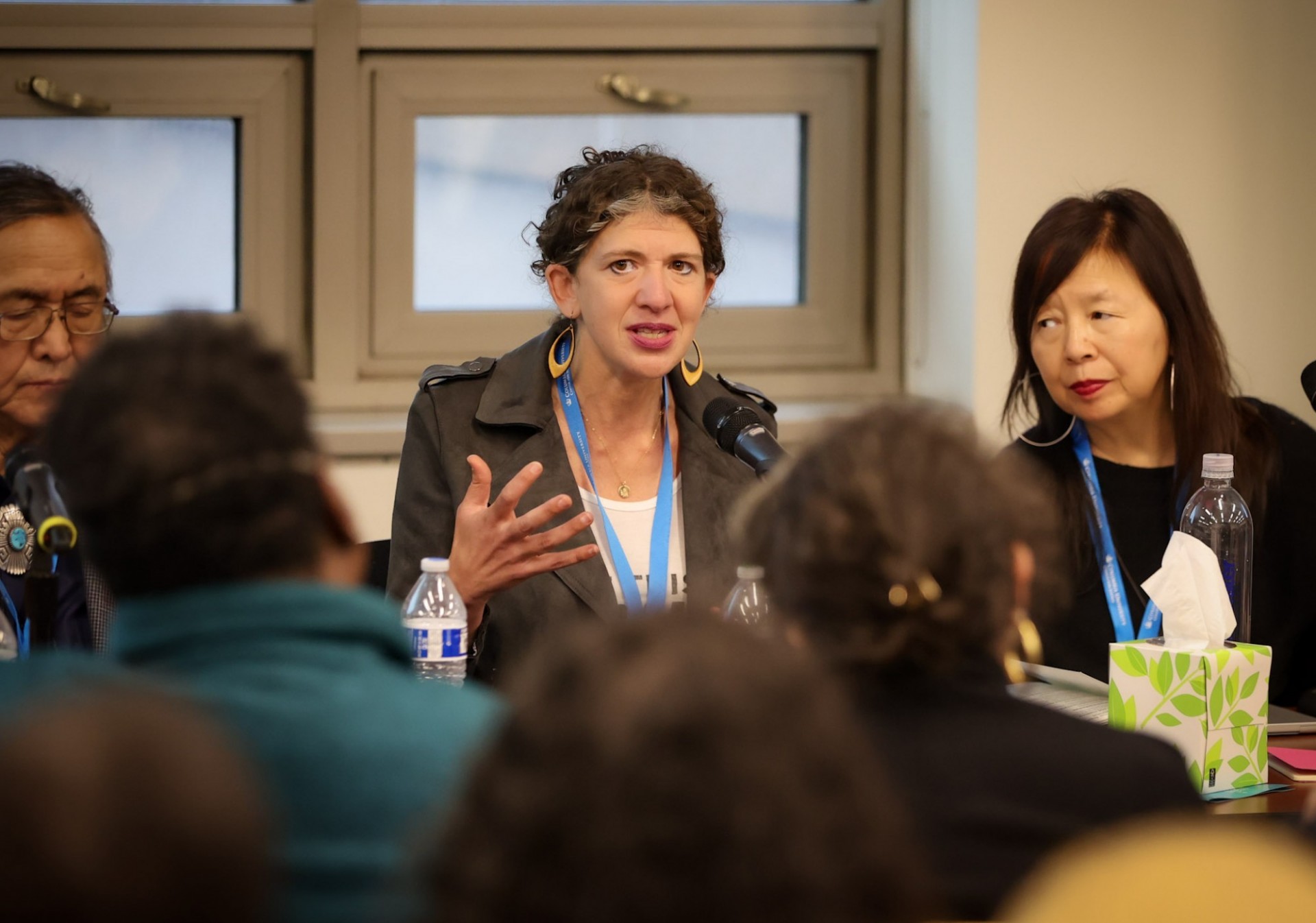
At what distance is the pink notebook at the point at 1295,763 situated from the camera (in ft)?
6.18

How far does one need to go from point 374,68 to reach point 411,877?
3144 millimetres

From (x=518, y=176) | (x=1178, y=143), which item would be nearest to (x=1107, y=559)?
(x=1178, y=143)

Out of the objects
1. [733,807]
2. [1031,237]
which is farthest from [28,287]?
[733,807]

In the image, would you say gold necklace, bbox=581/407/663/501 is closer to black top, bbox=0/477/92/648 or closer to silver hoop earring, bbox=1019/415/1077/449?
silver hoop earring, bbox=1019/415/1077/449

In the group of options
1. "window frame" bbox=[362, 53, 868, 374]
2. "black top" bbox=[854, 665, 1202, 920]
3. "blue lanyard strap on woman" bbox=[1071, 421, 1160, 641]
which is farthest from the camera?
"window frame" bbox=[362, 53, 868, 374]

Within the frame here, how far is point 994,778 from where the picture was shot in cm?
110

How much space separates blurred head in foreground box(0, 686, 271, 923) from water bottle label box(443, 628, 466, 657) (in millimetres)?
1237

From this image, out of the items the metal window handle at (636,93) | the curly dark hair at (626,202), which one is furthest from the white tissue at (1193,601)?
the metal window handle at (636,93)

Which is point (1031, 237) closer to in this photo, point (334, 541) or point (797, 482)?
point (797, 482)

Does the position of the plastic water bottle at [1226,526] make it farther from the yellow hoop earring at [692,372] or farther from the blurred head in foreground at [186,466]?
the blurred head in foreground at [186,466]

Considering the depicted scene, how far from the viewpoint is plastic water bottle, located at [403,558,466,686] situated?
191 centimetres

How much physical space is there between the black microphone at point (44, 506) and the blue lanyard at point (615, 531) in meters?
0.95

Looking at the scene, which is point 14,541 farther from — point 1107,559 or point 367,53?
point 367,53

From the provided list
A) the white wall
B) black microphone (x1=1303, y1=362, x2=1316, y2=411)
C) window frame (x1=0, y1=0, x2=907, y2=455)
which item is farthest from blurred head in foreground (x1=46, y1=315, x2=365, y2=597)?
the white wall
